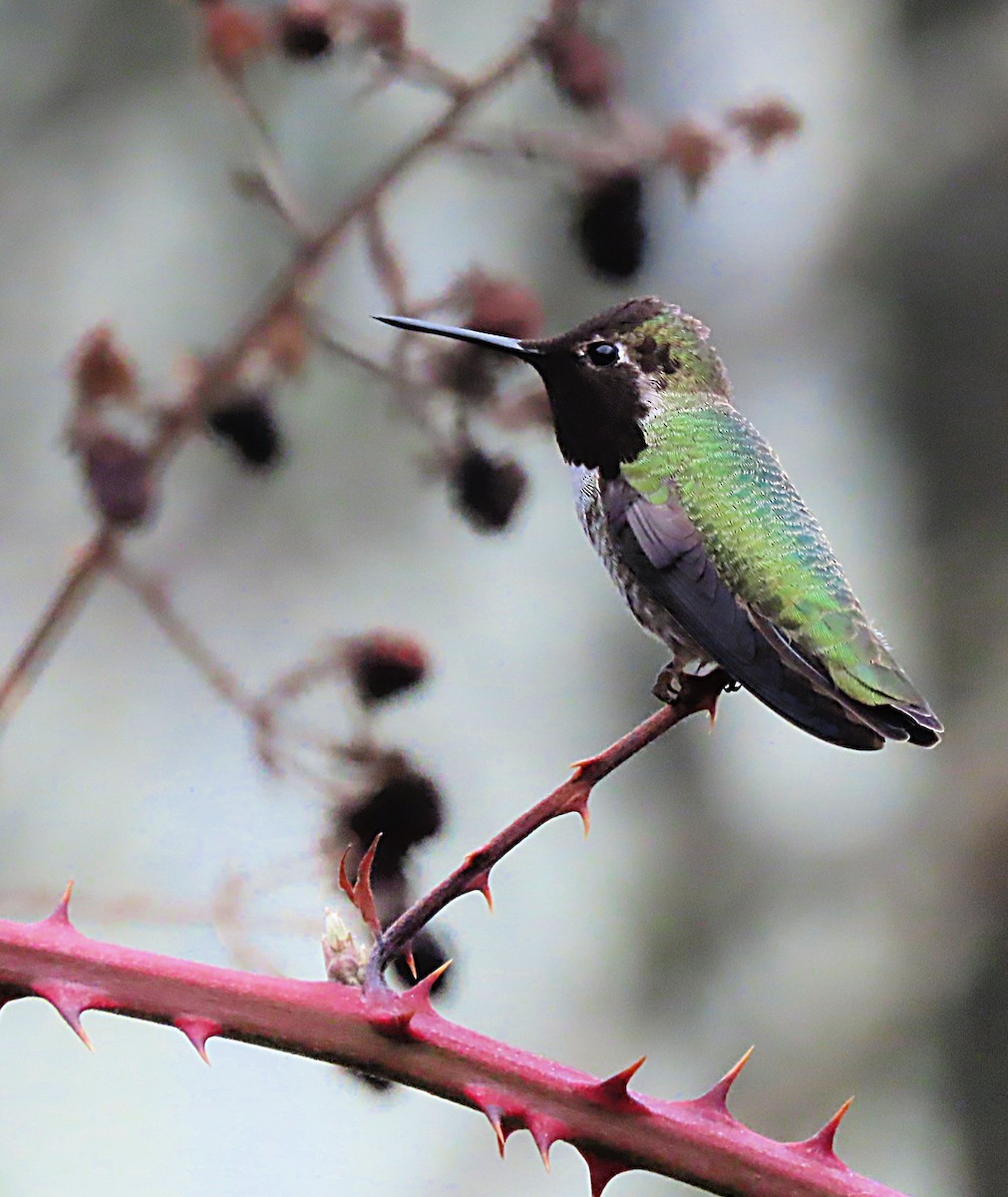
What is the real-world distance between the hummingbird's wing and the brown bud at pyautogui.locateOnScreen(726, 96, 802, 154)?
18 centimetres

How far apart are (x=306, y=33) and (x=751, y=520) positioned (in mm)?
260

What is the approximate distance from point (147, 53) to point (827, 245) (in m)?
0.71

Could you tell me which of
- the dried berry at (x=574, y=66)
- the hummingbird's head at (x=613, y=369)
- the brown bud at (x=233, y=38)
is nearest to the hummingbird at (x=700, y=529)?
the hummingbird's head at (x=613, y=369)

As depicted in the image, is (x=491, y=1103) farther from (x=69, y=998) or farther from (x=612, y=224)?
(x=612, y=224)

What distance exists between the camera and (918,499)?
56.3 inches

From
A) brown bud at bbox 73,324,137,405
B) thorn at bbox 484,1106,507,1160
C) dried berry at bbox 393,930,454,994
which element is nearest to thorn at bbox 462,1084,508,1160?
thorn at bbox 484,1106,507,1160

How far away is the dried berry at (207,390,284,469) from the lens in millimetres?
546

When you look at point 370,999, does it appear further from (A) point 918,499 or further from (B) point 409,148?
(A) point 918,499

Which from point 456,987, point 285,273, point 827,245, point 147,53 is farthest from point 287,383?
point 827,245

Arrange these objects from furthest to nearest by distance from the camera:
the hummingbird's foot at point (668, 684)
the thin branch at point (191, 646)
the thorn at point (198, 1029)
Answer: the thin branch at point (191, 646) < the hummingbird's foot at point (668, 684) < the thorn at point (198, 1029)

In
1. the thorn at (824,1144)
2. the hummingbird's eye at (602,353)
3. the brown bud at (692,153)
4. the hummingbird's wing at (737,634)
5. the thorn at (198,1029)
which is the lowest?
the thorn at (824,1144)

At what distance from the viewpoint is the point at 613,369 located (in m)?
0.42

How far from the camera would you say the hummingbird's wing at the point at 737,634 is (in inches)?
12.4

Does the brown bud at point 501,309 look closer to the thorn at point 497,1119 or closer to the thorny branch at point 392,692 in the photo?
the thorny branch at point 392,692
